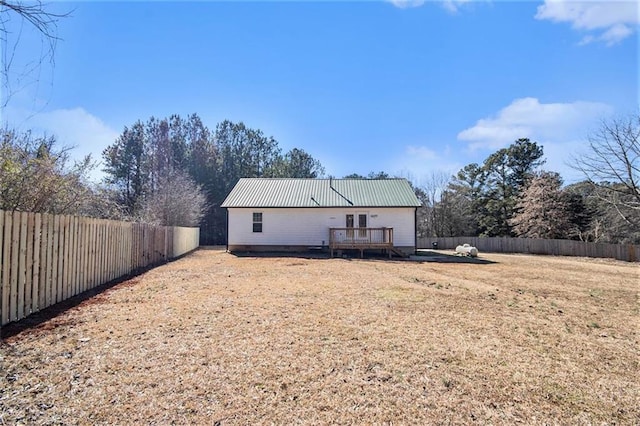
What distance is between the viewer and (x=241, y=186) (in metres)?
20.8

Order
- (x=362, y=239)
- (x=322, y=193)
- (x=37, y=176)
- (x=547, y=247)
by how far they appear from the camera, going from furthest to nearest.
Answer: (x=547, y=247) < (x=322, y=193) < (x=362, y=239) < (x=37, y=176)

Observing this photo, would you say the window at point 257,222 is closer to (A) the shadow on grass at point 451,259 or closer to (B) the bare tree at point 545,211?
(A) the shadow on grass at point 451,259

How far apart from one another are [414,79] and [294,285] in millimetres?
10615

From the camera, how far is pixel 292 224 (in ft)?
61.2

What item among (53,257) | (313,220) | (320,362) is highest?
(313,220)

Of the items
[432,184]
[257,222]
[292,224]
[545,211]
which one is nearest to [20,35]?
[292,224]

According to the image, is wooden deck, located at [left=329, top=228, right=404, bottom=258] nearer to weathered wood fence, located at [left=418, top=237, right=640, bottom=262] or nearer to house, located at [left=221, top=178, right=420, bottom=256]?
house, located at [left=221, top=178, right=420, bottom=256]

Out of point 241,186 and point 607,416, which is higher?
point 241,186

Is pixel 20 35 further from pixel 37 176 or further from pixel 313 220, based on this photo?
pixel 313 220

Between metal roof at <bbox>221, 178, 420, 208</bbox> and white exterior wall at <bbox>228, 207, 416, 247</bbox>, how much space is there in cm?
40

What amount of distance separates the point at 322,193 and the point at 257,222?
432cm

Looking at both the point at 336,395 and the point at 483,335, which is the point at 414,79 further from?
the point at 336,395

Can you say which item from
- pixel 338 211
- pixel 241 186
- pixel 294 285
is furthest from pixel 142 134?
pixel 294 285

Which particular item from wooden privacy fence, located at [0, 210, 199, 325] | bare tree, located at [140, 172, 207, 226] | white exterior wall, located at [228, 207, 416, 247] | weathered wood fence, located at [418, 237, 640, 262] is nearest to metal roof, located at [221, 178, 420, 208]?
white exterior wall, located at [228, 207, 416, 247]
